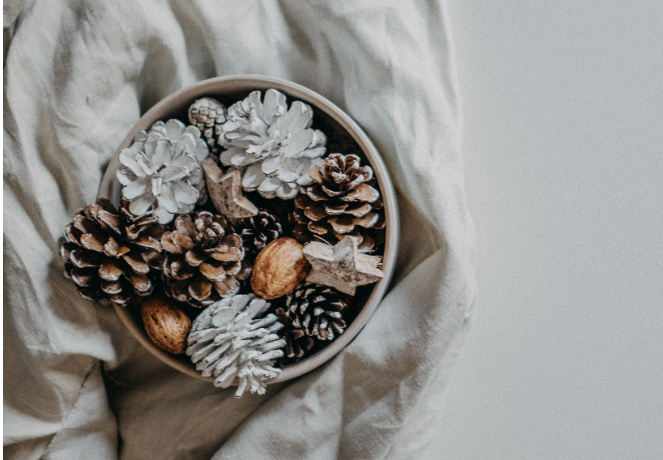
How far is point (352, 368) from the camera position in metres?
0.61

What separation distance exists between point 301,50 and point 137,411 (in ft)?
1.74

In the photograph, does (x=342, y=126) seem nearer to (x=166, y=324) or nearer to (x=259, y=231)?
(x=259, y=231)

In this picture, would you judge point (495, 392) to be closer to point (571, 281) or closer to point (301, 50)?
point (571, 281)

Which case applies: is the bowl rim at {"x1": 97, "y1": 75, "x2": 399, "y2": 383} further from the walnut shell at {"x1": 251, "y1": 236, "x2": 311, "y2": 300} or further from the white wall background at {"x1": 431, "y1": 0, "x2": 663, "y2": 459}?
the white wall background at {"x1": 431, "y1": 0, "x2": 663, "y2": 459}

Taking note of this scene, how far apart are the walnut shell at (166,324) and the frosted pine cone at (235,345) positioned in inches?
0.7

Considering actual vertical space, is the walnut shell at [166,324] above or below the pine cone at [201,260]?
below

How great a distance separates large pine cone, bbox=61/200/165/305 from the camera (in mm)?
547

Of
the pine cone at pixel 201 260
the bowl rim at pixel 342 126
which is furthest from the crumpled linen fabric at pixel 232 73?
the pine cone at pixel 201 260

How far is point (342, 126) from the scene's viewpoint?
22.8 inches

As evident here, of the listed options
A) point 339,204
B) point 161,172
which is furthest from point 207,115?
point 339,204

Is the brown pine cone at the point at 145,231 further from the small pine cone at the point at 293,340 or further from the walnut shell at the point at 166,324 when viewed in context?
the small pine cone at the point at 293,340

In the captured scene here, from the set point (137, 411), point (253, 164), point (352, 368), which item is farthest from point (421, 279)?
point (137, 411)

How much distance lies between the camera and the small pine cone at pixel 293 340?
0.57m

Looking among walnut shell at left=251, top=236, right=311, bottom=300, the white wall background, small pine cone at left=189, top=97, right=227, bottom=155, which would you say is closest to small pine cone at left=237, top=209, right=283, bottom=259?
walnut shell at left=251, top=236, right=311, bottom=300
